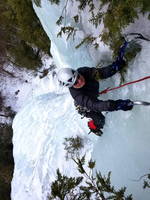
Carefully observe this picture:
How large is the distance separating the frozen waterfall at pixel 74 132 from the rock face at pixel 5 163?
11.8ft

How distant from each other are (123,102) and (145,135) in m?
1.13

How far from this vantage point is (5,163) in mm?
12508

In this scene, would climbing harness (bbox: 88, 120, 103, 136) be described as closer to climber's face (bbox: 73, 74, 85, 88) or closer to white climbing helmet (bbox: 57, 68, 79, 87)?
climber's face (bbox: 73, 74, 85, 88)

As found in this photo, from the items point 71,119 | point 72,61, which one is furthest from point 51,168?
point 72,61

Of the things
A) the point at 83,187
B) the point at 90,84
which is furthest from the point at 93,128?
the point at 83,187

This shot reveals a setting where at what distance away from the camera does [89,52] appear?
19.0 feet

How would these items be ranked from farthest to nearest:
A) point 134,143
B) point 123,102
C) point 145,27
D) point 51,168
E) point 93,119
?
point 51,168
point 93,119
point 134,143
point 145,27
point 123,102

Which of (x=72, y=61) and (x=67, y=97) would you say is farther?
(x=67, y=97)

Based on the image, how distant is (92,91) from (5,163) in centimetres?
893

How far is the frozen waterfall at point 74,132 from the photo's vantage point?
4.83m

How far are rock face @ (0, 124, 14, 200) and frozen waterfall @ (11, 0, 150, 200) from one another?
359cm

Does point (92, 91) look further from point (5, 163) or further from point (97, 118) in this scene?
point (5, 163)

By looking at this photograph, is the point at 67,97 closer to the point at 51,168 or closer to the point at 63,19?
the point at 51,168

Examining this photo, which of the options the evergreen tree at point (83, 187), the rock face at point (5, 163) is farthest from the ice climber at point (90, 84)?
the rock face at point (5, 163)
